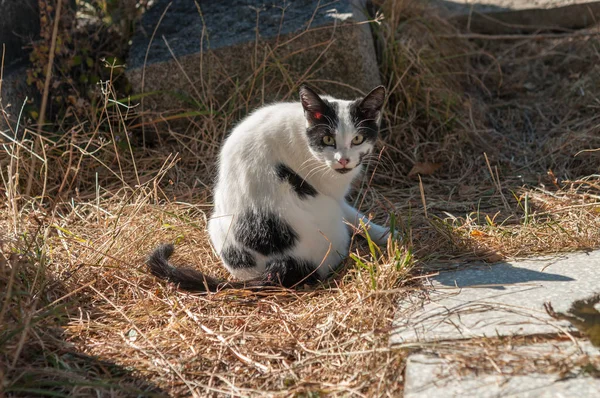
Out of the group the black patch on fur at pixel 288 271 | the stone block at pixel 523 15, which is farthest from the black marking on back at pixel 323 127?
the stone block at pixel 523 15

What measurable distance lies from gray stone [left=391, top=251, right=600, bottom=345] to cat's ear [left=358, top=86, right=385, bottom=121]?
75 cm

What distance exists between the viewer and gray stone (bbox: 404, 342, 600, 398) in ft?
5.78

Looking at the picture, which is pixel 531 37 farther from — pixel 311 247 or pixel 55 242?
pixel 55 242

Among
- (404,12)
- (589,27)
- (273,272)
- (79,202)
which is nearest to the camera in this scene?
(273,272)

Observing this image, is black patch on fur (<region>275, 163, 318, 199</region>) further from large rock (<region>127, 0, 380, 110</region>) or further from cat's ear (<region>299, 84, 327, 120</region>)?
large rock (<region>127, 0, 380, 110</region>)

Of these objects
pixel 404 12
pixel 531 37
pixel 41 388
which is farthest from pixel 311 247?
pixel 531 37

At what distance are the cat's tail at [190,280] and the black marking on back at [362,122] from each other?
759mm

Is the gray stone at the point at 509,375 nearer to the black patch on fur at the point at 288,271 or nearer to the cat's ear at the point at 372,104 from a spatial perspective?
the black patch on fur at the point at 288,271

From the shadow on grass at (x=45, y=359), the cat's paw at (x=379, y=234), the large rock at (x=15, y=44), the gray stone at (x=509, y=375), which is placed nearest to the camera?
the gray stone at (x=509, y=375)

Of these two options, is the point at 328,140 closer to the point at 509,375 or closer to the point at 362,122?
the point at 362,122

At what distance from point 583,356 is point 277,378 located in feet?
3.07

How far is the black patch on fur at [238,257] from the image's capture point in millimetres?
2674

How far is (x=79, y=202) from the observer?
11.5 feet

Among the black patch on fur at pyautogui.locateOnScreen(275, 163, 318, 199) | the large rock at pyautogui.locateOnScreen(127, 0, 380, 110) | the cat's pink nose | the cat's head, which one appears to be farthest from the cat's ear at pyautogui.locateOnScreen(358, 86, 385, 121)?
the large rock at pyautogui.locateOnScreen(127, 0, 380, 110)
